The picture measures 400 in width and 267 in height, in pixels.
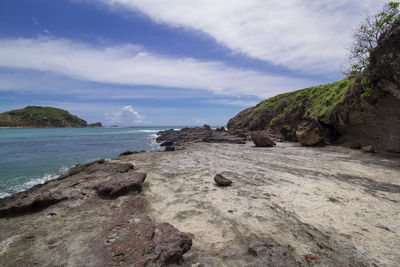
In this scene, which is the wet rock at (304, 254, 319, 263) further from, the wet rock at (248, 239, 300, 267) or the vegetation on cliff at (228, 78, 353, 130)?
the vegetation on cliff at (228, 78, 353, 130)

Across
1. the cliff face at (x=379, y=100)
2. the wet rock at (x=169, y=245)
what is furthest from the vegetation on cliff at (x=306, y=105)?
the wet rock at (x=169, y=245)

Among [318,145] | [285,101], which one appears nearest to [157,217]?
[318,145]

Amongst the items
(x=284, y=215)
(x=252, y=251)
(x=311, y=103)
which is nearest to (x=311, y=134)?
(x=311, y=103)

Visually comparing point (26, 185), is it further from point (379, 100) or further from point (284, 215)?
point (379, 100)

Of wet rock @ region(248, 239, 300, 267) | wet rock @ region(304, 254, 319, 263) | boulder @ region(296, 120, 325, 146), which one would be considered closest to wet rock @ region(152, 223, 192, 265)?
wet rock @ region(248, 239, 300, 267)

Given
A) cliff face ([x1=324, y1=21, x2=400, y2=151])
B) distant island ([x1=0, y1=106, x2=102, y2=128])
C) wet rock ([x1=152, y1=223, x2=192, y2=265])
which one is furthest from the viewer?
distant island ([x1=0, y1=106, x2=102, y2=128])

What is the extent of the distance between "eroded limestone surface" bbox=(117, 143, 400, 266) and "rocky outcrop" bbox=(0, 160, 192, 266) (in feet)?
1.61

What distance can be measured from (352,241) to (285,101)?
35551 millimetres

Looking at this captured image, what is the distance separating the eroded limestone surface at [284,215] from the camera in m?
3.13

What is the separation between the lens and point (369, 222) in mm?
4227

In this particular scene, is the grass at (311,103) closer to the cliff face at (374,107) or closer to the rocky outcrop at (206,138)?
the cliff face at (374,107)

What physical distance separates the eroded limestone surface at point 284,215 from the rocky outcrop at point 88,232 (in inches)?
19.3

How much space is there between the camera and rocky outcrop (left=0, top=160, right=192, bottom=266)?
2.90 metres

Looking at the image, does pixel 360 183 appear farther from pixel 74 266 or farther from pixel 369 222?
pixel 74 266
